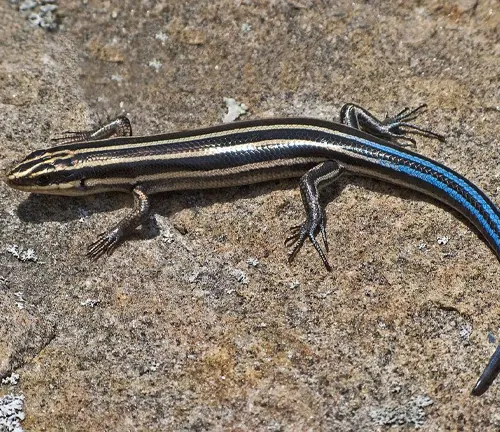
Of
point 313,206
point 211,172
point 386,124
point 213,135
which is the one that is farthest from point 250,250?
point 386,124

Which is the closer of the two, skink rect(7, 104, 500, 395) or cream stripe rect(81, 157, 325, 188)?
skink rect(7, 104, 500, 395)

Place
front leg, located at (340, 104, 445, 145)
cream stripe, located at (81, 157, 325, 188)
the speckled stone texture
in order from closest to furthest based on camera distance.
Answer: the speckled stone texture < cream stripe, located at (81, 157, 325, 188) < front leg, located at (340, 104, 445, 145)

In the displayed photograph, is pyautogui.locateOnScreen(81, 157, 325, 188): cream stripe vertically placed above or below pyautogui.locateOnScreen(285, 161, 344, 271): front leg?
above

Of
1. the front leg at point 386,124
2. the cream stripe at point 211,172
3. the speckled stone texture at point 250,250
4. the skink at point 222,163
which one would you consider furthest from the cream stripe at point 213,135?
the speckled stone texture at point 250,250

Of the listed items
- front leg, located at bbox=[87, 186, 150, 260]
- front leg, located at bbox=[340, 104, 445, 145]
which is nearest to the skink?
front leg, located at bbox=[87, 186, 150, 260]

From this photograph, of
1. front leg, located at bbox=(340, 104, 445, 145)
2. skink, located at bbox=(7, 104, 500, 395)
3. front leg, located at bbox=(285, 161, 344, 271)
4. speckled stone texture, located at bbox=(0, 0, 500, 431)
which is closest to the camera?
speckled stone texture, located at bbox=(0, 0, 500, 431)

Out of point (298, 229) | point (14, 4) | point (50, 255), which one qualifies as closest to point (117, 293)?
point (50, 255)

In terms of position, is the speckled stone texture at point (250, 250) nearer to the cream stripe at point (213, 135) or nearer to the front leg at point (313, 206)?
the front leg at point (313, 206)

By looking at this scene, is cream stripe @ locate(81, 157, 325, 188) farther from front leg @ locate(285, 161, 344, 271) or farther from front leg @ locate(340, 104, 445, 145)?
front leg @ locate(340, 104, 445, 145)
